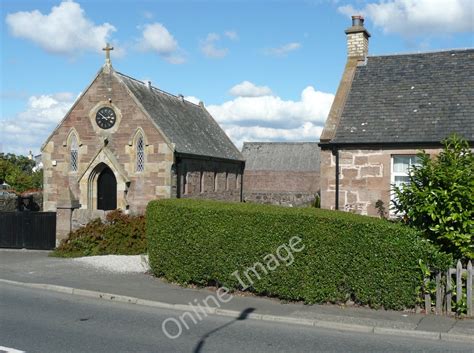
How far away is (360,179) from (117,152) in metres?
11.3

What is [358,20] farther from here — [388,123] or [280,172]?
[280,172]

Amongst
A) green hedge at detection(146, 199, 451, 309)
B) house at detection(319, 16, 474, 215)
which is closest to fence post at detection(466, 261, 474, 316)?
green hedge at detection(146, 199, 451, 309)

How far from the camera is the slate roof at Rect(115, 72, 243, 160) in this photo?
24.5 meters

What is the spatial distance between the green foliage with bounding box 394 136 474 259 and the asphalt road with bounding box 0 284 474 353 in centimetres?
260

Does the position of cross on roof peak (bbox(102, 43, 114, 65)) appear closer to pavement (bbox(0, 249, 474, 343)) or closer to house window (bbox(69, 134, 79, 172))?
house window (bbox(69, 134, 79, 172))

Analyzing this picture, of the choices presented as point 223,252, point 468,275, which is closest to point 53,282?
point 223,252

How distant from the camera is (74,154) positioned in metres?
24.7

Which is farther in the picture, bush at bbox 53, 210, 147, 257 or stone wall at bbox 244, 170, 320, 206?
stone wall at bbox 244, 170, 320, 206

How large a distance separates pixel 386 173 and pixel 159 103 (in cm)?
1377

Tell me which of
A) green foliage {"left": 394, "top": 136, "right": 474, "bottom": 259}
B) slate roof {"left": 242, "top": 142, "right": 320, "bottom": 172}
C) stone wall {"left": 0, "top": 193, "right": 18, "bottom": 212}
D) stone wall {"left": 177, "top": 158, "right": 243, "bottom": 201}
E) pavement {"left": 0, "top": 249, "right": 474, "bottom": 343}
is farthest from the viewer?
slate roof {"left": 242, "top": 142, "right": 320, "bottom": 172}

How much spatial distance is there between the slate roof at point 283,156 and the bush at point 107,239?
4222 centimetres

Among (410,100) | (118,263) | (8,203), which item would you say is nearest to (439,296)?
(410,100)

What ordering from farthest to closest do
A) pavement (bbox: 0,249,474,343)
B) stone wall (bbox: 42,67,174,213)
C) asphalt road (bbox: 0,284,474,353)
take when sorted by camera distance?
stone wall (bbox: 42,67,174,213) → pavement (bbox: 0,249,474,343) → asphalt road (bbox: 0,284,474,353)

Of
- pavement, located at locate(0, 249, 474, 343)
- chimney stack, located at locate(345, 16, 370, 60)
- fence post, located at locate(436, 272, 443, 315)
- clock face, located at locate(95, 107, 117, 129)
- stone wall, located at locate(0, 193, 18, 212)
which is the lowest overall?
pavement, located at locate(0, 249, 474, 343)
